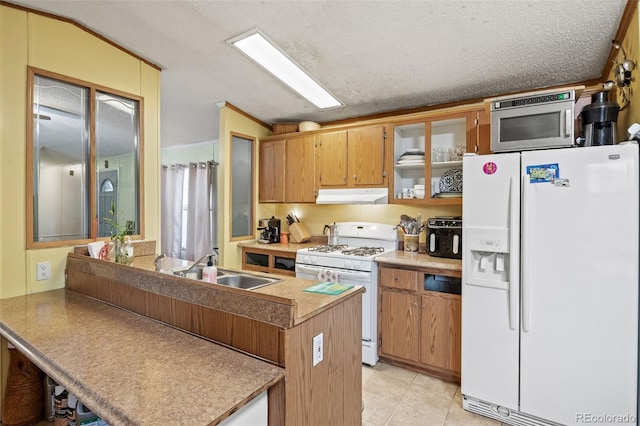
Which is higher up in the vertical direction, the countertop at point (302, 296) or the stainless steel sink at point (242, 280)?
the countertop at point (302, 296)

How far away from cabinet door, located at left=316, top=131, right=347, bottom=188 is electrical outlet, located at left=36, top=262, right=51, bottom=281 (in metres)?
2.51

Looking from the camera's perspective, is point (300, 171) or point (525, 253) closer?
point (525, 253)

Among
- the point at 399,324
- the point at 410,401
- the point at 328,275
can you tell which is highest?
the point at 328,275

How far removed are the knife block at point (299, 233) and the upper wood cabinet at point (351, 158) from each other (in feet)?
2.19

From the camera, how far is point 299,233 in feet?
13.2

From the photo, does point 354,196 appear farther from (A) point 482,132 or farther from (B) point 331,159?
(A) point 482,132

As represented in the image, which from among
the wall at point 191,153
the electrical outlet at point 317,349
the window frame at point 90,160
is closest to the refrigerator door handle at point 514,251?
the electrical outlet at point 317,349

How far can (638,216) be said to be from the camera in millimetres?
1765

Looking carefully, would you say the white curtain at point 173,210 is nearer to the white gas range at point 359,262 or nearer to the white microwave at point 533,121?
the white gas range at point 359,262

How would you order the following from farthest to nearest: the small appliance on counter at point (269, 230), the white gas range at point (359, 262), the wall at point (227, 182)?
1. the small appliance on counter at point (269, 230)
2. the wall at point (227, 182)
3. the white gas range at point (359, 262)

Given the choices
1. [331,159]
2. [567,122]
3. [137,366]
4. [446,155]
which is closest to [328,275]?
[331,159]

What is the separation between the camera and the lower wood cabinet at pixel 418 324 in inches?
100

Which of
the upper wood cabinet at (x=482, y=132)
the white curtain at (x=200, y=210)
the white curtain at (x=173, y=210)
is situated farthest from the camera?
the white curtain at (x=173, y=210)

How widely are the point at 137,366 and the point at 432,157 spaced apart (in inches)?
Answer: 110
